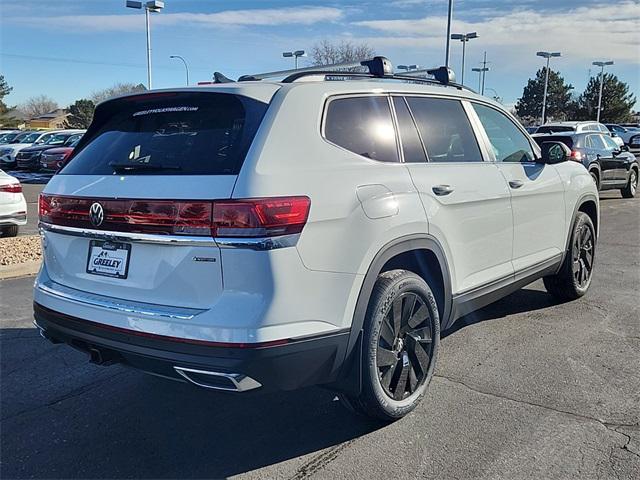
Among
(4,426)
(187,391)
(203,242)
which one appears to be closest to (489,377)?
(187,391)

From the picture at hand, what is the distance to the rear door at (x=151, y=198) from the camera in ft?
8.96

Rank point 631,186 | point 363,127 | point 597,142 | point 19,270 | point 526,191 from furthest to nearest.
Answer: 1. point 631,186
2. point 597,142
3. point 19,270
4. point 526,191
5. point 363,127

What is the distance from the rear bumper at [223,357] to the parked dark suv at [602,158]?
1189 cm

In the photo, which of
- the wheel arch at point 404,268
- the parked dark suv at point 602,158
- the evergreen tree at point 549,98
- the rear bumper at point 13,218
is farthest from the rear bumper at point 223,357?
the evergreen tree at point 549,98

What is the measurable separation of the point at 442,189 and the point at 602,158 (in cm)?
1214

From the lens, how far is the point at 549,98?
2901 inches

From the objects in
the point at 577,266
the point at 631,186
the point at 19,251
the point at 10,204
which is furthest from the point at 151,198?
the point at 631,186

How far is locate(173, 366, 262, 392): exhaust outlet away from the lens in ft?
8.84

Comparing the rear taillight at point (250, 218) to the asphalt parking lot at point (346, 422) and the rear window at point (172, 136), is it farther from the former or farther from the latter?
the asphalt parking lot at point (346, 422)

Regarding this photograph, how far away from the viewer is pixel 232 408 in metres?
3.74

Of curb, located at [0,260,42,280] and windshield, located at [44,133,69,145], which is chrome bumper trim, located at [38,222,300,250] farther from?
windshield, located at [44,133,69,145]

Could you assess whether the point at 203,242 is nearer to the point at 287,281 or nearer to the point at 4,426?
the point at 287,281

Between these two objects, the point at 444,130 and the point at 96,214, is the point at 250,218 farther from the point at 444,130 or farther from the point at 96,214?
the point at 444,130

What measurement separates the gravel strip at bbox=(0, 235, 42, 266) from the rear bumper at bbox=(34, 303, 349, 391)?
15.4ft
